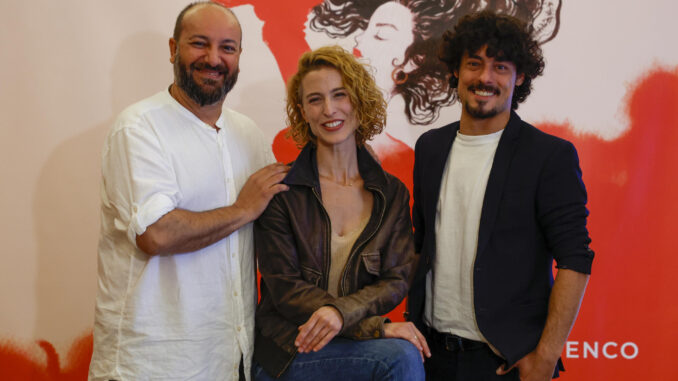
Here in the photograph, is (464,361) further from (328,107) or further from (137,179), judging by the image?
(137,179)

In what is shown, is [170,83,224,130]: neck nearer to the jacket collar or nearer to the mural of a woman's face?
the jacket collar

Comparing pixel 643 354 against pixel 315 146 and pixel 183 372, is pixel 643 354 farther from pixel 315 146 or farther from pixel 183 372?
pixel 183 372

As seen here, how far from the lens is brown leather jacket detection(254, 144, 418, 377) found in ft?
6.10

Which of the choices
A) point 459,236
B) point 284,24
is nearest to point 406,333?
point 459,236

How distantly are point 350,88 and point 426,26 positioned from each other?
103 centimetres

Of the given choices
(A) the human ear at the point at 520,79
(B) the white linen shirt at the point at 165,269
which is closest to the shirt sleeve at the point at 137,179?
(B) the white linen shirt at the point at 165,269

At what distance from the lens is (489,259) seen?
2.02m

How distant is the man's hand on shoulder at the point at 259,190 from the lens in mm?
2039

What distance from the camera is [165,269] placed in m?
2.04

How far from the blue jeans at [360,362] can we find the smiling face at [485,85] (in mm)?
952

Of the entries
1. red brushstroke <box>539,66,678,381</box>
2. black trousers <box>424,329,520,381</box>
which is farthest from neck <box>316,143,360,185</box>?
red brushstroke <box>539,66,678,381</box>

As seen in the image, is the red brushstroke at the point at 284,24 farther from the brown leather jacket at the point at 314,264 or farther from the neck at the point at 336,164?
the brown leather jacket at the point at 314,264

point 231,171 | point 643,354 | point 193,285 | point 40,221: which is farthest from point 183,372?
point 643,354

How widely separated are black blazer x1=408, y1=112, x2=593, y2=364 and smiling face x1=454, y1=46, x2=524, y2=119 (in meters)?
0.10
